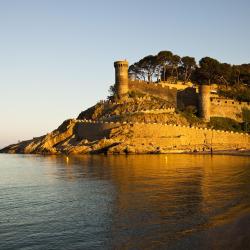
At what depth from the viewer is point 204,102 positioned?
86.3 meters

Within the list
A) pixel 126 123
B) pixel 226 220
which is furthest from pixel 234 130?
pixel 226 220

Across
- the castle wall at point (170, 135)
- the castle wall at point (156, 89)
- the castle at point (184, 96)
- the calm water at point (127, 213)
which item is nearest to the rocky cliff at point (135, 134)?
the castle wall at point (170, 135)

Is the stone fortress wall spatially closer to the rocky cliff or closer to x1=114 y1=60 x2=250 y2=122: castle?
x1=114 y1=60 x2=250 y2=122: castle

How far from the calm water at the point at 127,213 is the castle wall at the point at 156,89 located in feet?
181

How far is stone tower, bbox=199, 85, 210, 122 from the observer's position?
85750 mm

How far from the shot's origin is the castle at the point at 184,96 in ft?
285

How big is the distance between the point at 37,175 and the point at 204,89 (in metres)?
52.2

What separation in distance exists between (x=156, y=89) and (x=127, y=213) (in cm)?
7114

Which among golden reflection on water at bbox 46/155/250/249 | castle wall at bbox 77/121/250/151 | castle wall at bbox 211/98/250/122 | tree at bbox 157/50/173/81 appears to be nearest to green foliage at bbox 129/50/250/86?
tree at bbox 157/50/173/81

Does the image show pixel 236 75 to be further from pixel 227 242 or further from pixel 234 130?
pixel 227 242

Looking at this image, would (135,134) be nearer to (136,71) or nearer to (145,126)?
(145,126)

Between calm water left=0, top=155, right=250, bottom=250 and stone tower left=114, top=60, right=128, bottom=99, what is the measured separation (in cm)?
5438

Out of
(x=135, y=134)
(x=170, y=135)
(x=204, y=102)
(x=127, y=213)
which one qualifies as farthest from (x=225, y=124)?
(x=127, y=213)

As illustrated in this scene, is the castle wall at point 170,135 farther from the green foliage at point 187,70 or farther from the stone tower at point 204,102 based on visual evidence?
the green foliage at point 187,70
